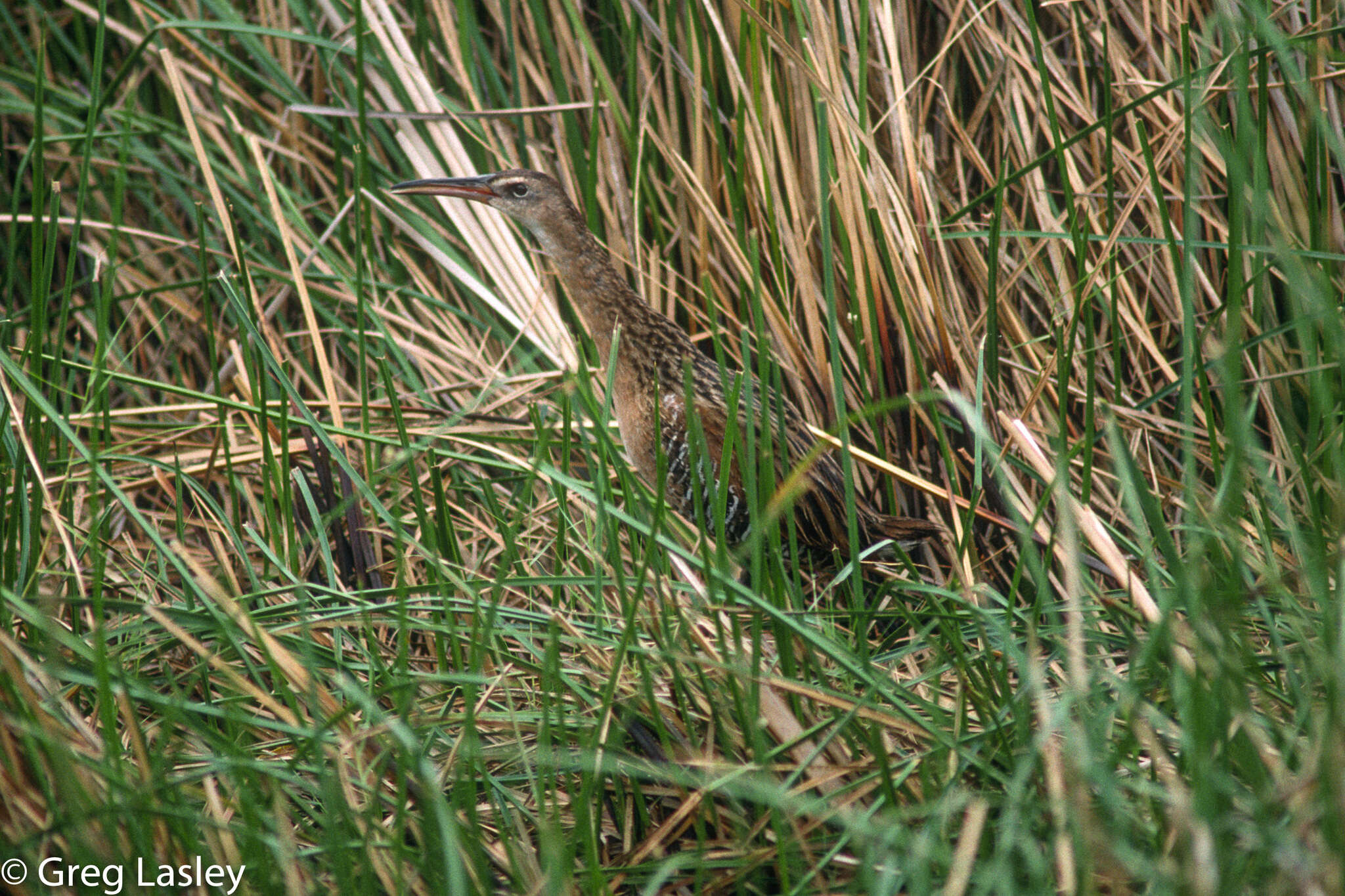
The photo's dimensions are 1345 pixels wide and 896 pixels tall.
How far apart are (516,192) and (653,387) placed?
25.0 inches

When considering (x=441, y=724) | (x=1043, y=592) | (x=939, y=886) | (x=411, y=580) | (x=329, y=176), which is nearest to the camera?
(x=939, y=886)

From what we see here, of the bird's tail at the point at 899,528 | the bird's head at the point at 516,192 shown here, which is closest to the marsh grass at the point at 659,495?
the bird's tail at the point at 899,528

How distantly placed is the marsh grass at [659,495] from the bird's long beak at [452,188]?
180mm

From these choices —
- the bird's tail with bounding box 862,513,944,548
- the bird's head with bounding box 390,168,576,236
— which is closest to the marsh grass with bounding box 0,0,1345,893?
the bird's tail with bounding box 862,513,944,548

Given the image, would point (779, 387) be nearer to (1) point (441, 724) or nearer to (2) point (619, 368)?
(1) point (441, 724)

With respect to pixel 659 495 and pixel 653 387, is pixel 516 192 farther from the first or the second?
pixel 659 495

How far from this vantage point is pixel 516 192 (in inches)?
111

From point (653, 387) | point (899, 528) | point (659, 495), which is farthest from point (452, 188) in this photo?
point (659, 495)

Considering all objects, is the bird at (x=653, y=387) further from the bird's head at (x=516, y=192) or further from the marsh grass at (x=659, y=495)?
the marsh grass at (x=659, y=495)

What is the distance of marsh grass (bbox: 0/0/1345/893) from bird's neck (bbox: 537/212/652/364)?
0.30 feet

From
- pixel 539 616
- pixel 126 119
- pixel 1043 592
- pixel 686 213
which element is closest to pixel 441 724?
pixel 539 616

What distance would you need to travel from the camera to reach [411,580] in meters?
2.42

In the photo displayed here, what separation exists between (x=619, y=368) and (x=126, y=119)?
141 centimetres

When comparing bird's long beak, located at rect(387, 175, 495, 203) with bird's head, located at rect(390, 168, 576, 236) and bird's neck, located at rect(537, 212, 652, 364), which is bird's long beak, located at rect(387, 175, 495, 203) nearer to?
bird's head, located at rect(390, 168, 576, 236)
